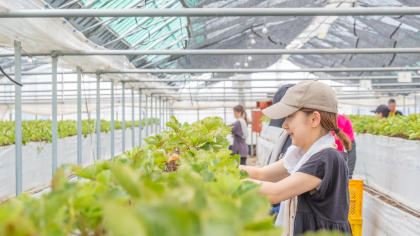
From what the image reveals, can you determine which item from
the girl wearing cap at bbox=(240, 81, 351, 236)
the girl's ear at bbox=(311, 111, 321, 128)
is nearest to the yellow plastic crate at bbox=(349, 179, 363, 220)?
the girl wearing cap at bbox=(240, 81, 351, 236)

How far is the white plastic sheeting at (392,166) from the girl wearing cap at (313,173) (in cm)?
338

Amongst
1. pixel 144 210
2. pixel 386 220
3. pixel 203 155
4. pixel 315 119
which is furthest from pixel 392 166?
pixel 144 210

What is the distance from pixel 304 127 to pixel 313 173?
249 mm

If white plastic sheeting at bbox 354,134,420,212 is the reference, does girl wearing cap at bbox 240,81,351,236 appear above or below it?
above

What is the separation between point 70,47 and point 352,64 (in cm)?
1380

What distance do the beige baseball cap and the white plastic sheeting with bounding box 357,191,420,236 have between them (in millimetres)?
2622

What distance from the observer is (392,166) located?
5309 mm

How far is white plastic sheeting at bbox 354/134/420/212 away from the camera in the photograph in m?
4.57

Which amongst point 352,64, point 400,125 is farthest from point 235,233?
point 352,64

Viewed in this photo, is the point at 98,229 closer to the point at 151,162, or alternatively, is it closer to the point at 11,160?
the point at 151,162

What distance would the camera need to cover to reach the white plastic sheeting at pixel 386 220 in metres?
3.68

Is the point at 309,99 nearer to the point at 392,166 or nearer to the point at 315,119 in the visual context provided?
the point at 315,119

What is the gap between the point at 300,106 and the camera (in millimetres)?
1706

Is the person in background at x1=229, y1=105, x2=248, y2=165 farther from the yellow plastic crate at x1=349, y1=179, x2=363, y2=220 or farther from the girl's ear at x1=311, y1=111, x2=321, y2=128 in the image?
the girl's ear at x1=311, y1=111, x2=321, y2=128
